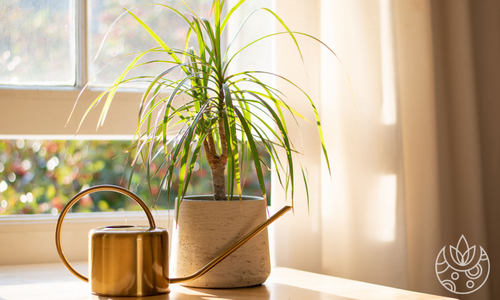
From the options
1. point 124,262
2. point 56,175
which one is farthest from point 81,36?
point 56,175

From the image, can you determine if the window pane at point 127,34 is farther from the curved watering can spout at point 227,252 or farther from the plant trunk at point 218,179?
the curved watering can spout at point 227,252

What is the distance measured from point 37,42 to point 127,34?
265 mm

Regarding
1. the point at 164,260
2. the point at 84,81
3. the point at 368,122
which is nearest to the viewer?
the point at 164,260

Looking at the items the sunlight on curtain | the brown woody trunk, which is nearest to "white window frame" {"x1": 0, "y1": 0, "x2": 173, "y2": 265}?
the brown woody trunk

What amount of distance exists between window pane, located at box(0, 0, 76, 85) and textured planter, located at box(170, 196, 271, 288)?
0.73 metres

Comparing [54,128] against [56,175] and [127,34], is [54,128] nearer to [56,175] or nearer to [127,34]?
[127,34]

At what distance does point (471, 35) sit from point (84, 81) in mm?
1188

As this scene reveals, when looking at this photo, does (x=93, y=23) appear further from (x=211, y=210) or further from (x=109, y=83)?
(x=211, y=210)

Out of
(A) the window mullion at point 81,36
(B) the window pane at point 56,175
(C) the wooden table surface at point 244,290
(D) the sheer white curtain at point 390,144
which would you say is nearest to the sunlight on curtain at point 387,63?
(D) the sheer white curtain at point 390,144

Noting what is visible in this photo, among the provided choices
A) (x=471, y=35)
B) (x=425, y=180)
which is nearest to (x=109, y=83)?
(x=425, y=180)

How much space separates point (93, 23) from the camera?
55.6 inches

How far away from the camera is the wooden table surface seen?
0.89m

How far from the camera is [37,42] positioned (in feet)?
4.52

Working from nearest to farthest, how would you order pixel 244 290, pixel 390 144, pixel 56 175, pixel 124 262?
pixel 124 262 < pixel 244 290 < pixel 390 144 < pixel 56 175
